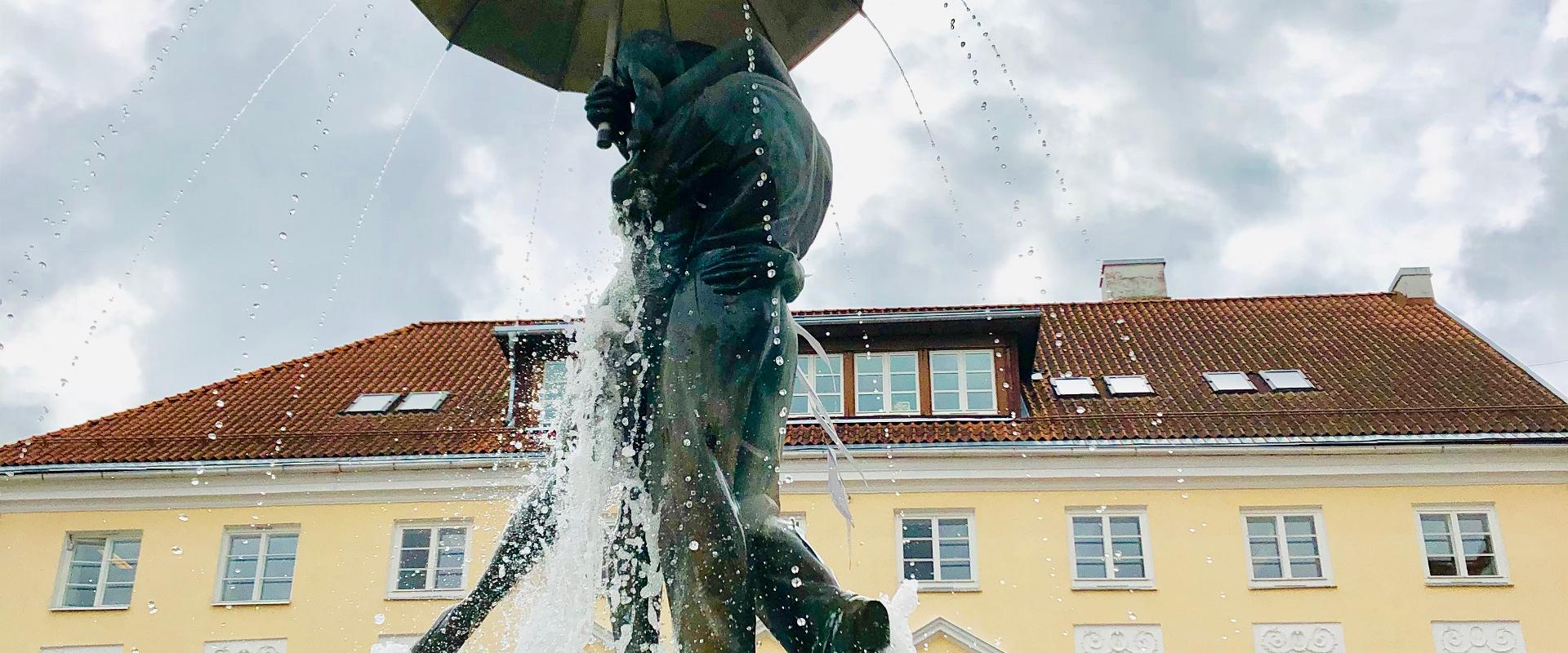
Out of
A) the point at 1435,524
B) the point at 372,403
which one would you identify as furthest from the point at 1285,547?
the point at 372,403

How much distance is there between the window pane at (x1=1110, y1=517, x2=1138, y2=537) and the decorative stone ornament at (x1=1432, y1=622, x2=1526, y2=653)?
4.00 meters

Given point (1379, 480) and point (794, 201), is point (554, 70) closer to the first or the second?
point (794, 201)

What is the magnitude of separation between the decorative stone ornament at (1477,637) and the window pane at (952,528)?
245 inches

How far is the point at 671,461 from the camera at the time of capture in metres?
4.29

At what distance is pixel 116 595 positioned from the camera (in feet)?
70.4

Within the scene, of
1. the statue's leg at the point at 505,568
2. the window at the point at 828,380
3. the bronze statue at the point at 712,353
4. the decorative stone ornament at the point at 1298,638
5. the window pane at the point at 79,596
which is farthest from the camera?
the window at the point at 828,380

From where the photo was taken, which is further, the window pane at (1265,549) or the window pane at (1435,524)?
the window pane at (1265,549)

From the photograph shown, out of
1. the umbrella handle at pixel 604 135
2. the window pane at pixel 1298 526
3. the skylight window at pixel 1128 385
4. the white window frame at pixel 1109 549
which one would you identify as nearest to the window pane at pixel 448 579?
the white window frame at pixel 1109 549

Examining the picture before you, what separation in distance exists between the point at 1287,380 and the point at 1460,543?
3624mm

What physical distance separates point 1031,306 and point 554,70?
59.3ft

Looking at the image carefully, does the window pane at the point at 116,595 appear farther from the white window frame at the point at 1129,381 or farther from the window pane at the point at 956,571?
the white window frame at the point at 1129,381

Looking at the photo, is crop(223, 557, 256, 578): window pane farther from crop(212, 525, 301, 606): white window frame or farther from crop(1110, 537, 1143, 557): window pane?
crop(1110, 537, 1143, 557): window pane

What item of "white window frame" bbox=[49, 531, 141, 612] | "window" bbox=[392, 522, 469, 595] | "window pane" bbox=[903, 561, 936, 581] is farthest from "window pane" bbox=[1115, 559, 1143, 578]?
"white window frame" bbox=[49, 531, 141, 612]

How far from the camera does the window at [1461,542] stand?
2033 centimetres
